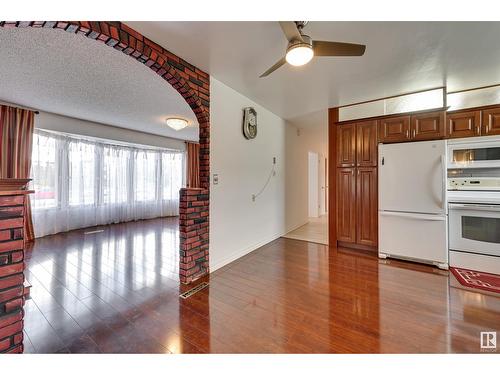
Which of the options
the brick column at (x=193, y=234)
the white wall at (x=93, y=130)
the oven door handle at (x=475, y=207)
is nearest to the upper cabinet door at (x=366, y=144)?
the oven door handle at (x=475, y=207)

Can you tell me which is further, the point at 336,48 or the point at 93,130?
the point at 93,130

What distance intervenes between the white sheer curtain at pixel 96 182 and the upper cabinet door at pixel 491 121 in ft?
23.0

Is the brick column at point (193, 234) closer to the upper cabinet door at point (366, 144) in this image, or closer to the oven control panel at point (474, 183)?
the upper cabinet door at point (366, 144)

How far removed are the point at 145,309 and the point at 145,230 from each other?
352 centimetres

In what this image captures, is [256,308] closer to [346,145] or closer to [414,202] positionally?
[414,202]

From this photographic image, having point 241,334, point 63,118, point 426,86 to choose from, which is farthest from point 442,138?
point 63,118

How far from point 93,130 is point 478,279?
278 inches

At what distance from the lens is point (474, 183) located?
2658 mm

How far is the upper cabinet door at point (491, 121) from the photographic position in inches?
103

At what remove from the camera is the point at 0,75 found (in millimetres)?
2668

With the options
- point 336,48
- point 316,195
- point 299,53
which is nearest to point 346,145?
point 336,48

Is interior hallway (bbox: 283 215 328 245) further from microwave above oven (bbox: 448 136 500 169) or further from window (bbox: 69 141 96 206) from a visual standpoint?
window (bbox: 69 141 96 206)

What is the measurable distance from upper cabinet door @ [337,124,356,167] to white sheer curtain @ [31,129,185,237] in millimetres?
5318

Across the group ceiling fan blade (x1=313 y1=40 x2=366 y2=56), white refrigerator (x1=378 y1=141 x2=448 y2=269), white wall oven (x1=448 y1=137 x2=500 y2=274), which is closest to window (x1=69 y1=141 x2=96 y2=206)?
ceiling fan blade (x1=313 y1=40 x2=366 y2=56)
